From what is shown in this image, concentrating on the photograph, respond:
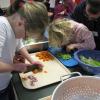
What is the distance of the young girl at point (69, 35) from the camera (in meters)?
0.98

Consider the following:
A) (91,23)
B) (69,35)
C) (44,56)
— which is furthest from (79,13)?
(44,56)

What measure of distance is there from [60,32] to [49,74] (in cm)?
23

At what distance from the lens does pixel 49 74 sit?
2.82 feet

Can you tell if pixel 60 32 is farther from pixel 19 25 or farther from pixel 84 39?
pixel 19 25

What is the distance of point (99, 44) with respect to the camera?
42.8 inches

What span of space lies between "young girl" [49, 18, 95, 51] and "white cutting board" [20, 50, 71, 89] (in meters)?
0.11

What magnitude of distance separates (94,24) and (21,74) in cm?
52

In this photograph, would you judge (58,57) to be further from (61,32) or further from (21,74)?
(21,74)

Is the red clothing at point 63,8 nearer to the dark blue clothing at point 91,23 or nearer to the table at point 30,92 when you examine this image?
the dark blue clothing at point 91,23

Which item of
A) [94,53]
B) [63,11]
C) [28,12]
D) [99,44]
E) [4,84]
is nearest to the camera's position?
[28,12]

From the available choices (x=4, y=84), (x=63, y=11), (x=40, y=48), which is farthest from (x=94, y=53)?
(x=63, y=11)

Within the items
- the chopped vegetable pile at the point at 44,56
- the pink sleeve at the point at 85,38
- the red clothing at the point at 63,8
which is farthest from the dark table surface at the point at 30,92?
the red clothing at the point at 63,8

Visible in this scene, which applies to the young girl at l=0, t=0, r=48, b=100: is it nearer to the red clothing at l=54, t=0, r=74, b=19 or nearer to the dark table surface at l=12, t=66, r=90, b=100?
the dark table surface at l=12, t=66, r=90, b=100

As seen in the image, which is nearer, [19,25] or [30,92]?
[19,25]
